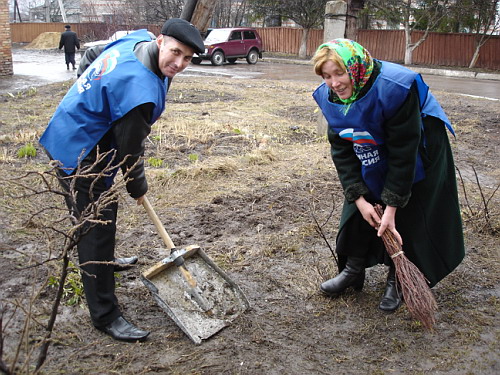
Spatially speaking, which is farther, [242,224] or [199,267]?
[242,224]

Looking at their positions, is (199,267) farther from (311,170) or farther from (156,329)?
(311,170)

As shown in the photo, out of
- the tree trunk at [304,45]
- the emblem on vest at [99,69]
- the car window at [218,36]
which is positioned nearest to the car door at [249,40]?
the car window at [218,36]

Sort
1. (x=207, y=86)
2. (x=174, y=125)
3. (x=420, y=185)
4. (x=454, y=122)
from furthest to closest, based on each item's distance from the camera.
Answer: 1. (x=207, y=86)
2. (x=454, y=122)
3. (x=174, y=125)
4. (x=420, y=185)

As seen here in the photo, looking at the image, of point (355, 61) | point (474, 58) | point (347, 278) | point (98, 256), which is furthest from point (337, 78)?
point (474, 58)

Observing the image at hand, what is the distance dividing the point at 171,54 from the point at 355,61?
90cm

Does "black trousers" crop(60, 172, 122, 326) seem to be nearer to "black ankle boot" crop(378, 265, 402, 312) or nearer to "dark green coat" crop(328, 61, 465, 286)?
"dark green coat" crop(328, 61, 465, 286)

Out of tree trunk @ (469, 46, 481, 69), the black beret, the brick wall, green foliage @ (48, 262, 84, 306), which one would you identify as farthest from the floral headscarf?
tree trunk @ (469, 46, 481, 69)

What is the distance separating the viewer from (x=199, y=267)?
10.7 ft

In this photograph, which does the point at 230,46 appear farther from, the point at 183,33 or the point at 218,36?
the point at 183,33

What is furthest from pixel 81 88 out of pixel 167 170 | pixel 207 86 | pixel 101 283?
pixel 207 86

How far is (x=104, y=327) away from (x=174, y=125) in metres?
5.19

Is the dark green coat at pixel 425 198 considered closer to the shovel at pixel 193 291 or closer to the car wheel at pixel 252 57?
the shovel at pixel 193 291

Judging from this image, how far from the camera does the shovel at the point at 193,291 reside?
298cm

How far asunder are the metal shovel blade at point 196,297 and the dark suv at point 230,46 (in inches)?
773
